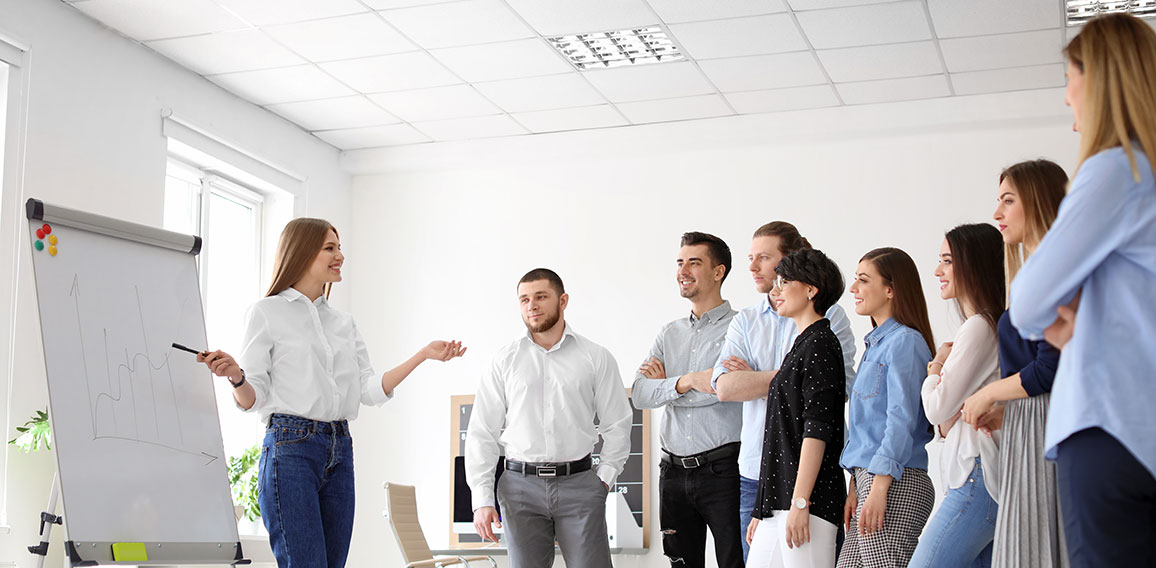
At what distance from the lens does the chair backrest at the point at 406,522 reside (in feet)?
19.6

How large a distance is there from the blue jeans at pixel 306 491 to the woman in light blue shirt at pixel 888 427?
5.01 feet

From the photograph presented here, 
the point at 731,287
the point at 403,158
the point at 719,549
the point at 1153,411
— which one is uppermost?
the point at 403,158

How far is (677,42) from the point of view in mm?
5613

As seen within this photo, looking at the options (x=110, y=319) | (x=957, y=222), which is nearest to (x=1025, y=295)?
(x=110, y=319)

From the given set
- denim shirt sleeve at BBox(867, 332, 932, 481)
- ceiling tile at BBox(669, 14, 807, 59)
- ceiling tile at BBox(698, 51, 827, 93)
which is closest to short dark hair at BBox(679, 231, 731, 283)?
denim shirt sleeve at BBox(867, 332, 932, 481)

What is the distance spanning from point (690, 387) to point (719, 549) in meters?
0.56

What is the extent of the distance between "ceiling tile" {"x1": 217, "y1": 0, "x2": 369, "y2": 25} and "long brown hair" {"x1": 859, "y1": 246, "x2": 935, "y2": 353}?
9.63 feet

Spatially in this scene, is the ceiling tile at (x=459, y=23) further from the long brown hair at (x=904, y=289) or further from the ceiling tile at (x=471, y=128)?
the long brown hair at (x=904, y=289)

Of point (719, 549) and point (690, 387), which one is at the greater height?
point (690, 387)

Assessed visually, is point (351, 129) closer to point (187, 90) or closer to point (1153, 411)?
point (187, 90)

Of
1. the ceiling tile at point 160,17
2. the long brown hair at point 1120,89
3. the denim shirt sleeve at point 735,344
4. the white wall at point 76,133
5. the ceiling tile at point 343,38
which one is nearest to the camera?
the long brown hair at point 1120,89

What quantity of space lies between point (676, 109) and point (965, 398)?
4091 millimetres

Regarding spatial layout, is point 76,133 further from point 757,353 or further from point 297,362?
point 757,353

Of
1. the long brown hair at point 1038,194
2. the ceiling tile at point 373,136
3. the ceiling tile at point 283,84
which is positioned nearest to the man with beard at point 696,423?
the long brown hair at point 1038,194
